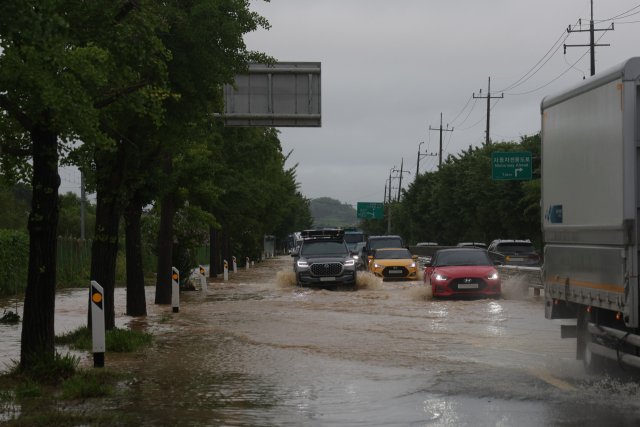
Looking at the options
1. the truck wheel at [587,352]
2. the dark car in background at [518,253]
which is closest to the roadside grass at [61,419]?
the truck wheel at [587,352]

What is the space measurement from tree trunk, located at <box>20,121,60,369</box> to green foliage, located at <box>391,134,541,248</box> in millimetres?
38629

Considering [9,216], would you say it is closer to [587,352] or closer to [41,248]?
[41,248]

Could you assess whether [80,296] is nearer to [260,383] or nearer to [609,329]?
[260,383]

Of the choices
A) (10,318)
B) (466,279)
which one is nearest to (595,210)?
(466,279)

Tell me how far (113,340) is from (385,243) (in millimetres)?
26849

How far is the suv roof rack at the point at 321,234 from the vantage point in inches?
1154

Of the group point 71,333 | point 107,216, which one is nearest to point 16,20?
point 107,216

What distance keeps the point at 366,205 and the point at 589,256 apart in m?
93.3

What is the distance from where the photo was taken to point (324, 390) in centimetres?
838

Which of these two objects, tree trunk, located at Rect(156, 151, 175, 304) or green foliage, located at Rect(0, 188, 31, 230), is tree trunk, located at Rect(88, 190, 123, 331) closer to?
tree trunk, located at Rect(156, 151, 175, 304)

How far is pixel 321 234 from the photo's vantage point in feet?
98.9

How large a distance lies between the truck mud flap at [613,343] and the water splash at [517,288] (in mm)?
13769

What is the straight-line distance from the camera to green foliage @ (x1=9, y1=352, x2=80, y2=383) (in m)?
8.59

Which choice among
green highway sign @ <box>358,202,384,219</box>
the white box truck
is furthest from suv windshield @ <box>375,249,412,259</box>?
green highway sign @ <box>358,202,384,219</box>
